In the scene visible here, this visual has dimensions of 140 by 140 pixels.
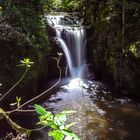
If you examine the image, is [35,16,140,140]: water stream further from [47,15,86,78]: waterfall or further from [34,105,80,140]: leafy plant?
[34,105,80,140]: leafy plant

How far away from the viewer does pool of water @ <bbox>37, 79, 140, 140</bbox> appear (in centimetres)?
786

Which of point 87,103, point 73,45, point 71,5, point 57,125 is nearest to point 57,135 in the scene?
point 57,125

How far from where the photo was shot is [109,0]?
11414mm

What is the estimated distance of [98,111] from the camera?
30.0ft

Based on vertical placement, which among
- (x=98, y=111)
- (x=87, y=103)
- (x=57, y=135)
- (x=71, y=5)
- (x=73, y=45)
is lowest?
(x=98, y=111)

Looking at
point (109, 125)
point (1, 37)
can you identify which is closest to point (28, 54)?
point (1, 37)

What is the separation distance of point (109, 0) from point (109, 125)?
17.0ft

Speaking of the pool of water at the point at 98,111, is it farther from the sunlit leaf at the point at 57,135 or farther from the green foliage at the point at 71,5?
Answer: the sunlit leaf at the point at 57,135

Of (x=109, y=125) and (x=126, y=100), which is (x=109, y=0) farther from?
(x=109, y=125)

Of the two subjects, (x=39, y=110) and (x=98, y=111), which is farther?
(x=98, y=111)

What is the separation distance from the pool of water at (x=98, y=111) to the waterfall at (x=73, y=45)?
138 centimetres

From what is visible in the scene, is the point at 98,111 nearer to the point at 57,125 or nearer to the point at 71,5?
the point at 57,125

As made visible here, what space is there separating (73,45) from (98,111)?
4.47 m

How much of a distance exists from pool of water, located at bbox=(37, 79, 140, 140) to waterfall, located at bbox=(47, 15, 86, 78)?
138 cm
